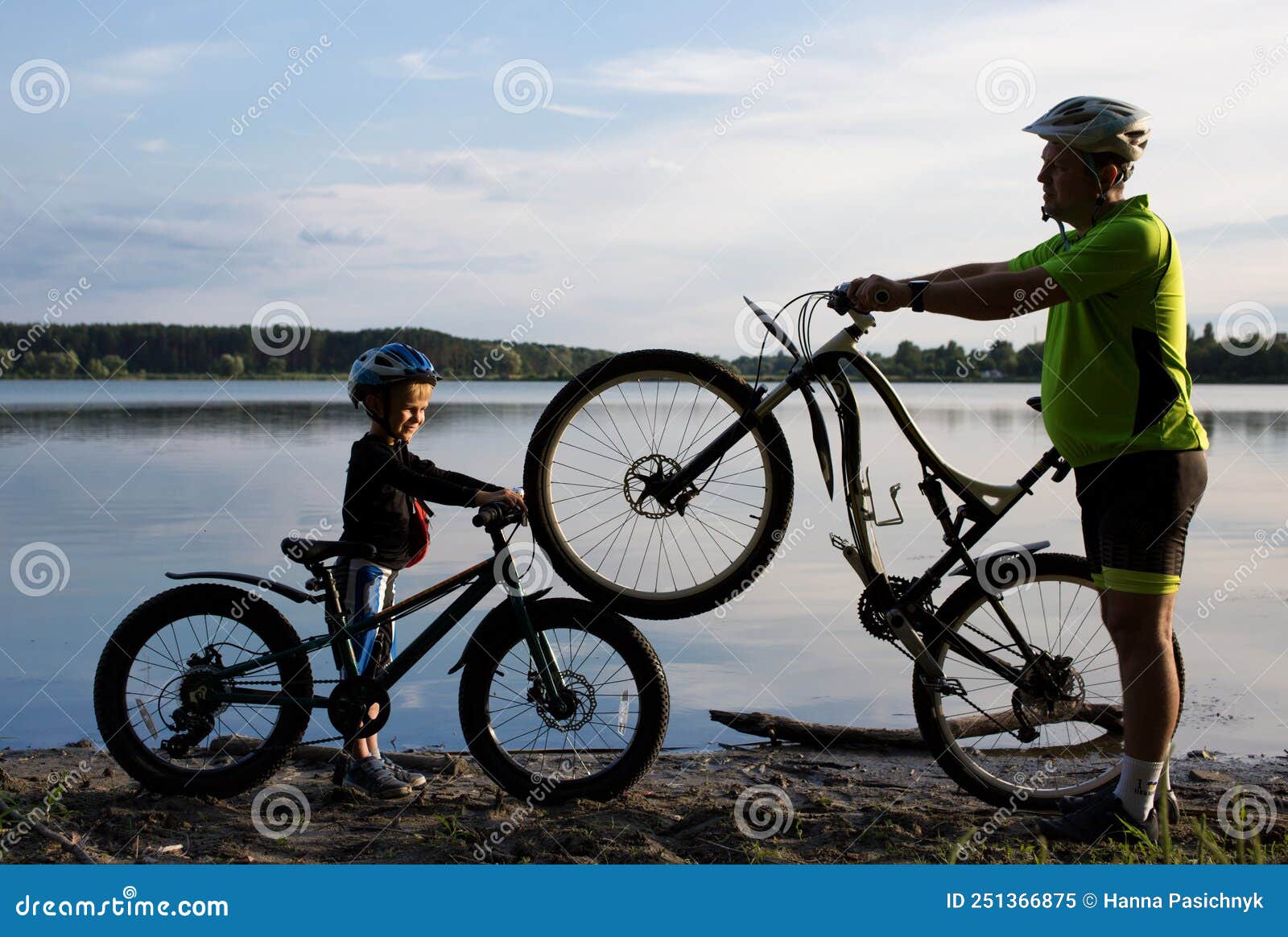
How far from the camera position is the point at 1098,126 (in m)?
3.77

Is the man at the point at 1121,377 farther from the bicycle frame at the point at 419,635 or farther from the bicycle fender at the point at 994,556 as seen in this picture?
the bicycle frame at the point at 419,635

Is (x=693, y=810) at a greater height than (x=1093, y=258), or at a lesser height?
lesser

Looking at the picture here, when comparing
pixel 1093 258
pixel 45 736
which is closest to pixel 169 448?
pixel 45 736

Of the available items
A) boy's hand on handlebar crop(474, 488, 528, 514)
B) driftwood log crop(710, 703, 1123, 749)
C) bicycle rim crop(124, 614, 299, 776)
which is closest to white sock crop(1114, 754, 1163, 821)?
driftwood log crop(710, 703, 1123, 749)

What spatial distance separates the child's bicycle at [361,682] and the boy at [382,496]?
0.09 metres

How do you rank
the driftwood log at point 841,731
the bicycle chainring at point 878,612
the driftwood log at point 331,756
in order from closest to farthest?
the bicycle chainring at point 878,612 → the driftwood log at point 331,756 → the driftwood log at point 841,731

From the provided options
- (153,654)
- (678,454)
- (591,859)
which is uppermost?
(678,454)

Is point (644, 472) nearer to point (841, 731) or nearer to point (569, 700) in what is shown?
point (569, 700)

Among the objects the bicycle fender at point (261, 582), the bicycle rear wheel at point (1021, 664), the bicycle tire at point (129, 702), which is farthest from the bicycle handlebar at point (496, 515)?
the bicycle rear wheel at point (1021, 664)

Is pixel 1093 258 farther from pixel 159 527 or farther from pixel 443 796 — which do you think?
pixel 159 527

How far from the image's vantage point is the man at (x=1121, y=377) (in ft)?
12.2

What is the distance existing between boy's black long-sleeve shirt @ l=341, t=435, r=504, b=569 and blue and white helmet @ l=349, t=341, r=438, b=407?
0.20 m

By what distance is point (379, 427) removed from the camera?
174 inches

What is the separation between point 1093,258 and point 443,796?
10.0 feet
